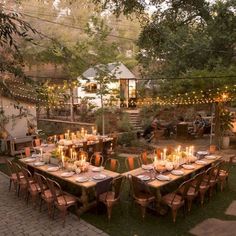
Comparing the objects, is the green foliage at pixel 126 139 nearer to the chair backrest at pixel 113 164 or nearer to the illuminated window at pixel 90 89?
the illuminated window at pixel 90 89

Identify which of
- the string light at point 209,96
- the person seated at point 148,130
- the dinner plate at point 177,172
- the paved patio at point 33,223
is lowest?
the paved patio at point 33,223

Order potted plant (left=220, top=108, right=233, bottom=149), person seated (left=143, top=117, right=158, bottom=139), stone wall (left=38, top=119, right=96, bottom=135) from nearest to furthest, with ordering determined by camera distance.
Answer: potted plant (left=220, top=108, right=233, bottom=149) → person seated (left=143, top=117, right=158, bottom=139) → stone wall (left=38, top=119, right=96, bottom=135)

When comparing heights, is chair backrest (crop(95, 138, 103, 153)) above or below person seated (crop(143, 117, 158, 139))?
below

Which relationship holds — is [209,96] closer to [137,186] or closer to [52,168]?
[137,186]

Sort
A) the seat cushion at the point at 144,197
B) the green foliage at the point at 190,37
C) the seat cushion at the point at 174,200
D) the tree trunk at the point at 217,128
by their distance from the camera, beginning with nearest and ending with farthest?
the seat cushion at the point at 174,200
the seat cushion at the point at 144,197
the green foliage at the point at 190,37
the tree trunk at the point at 217,128

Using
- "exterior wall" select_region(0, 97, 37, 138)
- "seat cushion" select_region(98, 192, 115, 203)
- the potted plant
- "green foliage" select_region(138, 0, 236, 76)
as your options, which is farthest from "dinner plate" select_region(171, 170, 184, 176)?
"exterior wall" select_region(0, 97, 37, 138)

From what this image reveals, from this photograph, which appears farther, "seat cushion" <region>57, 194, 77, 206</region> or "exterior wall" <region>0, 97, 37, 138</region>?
"exterior wall" <region>0, 97, 37, 138</region>

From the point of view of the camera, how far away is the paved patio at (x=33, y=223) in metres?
6.73

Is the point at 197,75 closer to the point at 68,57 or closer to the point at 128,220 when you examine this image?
the point at 128,220

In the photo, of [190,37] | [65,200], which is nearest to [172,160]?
[65,200]

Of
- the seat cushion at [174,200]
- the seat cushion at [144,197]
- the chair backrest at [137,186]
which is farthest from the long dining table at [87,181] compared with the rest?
the seat cushion at [174,200]

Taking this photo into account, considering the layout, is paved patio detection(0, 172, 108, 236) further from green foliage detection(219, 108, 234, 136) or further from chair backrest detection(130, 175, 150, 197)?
green foliage detection(219, 108, 234, 136)

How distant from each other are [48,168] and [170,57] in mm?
9397

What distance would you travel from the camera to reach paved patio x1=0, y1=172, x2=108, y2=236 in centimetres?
673
